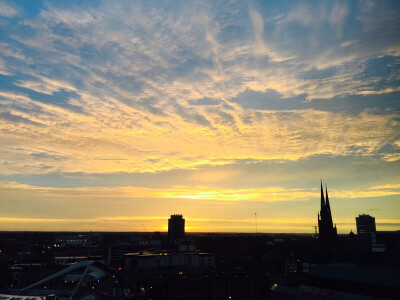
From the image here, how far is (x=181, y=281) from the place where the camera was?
8888 centimetres

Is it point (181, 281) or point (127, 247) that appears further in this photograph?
point (127, 247)

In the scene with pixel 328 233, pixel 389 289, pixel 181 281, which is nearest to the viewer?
pixel 389 289

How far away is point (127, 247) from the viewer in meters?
192

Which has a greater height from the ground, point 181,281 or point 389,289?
point 389,289

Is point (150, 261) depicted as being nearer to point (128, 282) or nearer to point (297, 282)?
point (128, 282)

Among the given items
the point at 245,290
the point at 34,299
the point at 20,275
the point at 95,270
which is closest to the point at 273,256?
the point at 245,290

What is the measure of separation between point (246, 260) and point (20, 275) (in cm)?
10226

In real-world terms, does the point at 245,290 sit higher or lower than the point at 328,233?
lower

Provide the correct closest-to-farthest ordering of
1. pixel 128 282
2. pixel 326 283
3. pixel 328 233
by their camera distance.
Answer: pixel 326 283, pixel 128 282, pixel 328 233

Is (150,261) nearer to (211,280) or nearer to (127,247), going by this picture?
(211,280)

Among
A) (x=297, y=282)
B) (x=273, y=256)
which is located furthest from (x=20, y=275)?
(x=273, y=256)

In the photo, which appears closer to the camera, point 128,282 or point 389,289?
point 389,289

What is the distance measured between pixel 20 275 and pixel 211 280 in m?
59.2

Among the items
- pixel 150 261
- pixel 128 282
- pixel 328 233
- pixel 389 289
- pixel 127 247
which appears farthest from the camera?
pixel 127 247
